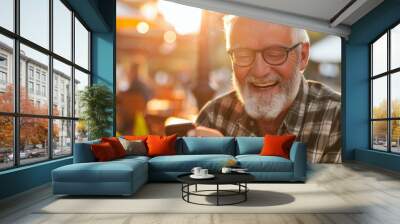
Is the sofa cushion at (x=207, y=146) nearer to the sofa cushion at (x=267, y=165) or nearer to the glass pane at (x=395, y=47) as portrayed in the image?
the sofa cushion at (x=267, y=165)

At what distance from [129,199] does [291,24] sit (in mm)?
5765

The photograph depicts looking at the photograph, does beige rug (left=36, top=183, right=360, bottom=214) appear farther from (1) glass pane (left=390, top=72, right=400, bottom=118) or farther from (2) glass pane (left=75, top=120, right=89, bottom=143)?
(1) glass pane (left=390, top=72, right=400, bottom=118)

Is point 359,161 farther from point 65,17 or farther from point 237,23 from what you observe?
point 65,17

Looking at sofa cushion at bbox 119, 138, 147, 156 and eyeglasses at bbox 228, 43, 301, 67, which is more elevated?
eyeglasses at bbox 228, 43, 301, 67

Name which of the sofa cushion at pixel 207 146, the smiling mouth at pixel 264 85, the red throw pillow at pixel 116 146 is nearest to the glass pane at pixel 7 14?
the red throw pillow at pixel 116 146

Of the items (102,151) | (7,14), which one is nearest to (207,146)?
(102,151)

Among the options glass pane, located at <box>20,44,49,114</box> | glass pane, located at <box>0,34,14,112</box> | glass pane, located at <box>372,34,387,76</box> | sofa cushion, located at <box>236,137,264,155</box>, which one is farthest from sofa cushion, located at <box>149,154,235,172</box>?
glass pane, located at <box>372,34,387,76</box>

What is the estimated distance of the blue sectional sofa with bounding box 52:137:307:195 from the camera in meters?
4.81

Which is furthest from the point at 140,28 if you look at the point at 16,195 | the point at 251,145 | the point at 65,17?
the point at 16,195

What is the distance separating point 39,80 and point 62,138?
4.58 feet

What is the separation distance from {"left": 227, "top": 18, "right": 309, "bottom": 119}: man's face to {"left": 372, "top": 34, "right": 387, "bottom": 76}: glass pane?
1.70m

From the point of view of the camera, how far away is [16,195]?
495cm

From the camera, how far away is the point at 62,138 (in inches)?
271

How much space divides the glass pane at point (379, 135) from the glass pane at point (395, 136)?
363mm
